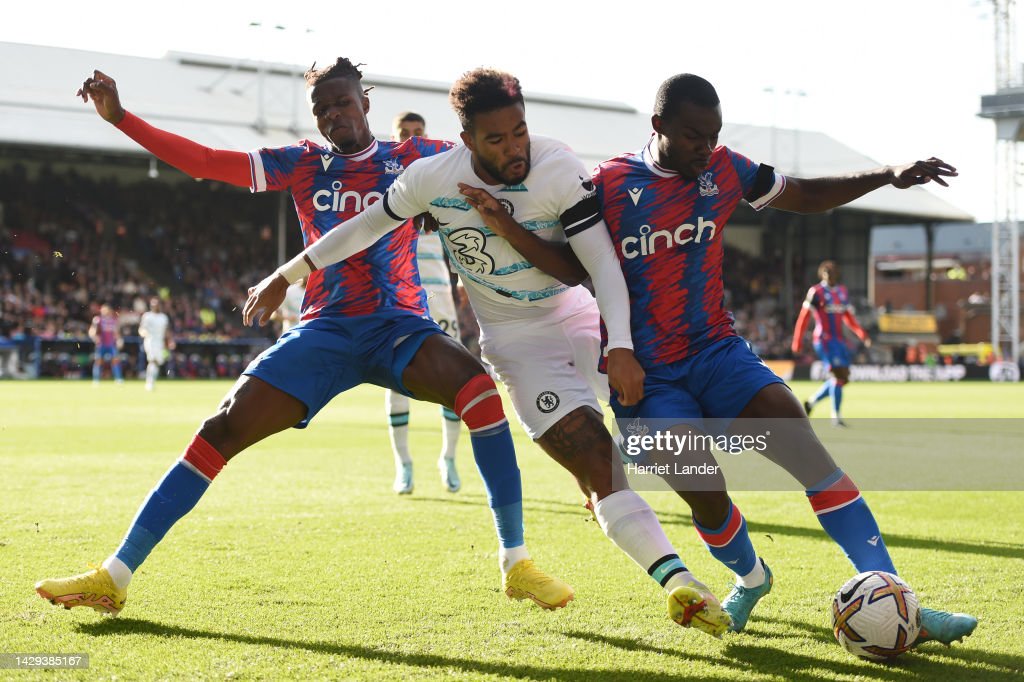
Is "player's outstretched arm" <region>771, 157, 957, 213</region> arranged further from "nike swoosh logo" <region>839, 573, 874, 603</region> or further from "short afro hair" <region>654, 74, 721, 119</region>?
"nike swoosh logo" <region>839, 573, 874, 603</region>

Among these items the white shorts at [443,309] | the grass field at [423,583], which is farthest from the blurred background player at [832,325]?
the white shorts at [443,309]

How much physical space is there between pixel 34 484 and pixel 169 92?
1171 inches

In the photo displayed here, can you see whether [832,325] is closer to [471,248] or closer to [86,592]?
[471,248]

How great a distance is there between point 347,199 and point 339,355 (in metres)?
0.78

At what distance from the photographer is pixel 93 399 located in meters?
19.8

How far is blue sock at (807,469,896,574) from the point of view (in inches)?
155

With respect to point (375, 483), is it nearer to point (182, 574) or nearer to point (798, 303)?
point (182, 574)

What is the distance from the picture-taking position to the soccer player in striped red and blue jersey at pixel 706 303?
3.98 metres

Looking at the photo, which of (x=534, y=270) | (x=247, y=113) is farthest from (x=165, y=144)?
(x=247, y=113)

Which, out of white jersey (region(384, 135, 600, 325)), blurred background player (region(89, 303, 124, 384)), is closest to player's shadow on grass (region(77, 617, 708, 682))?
white jersey (region(384, 135, 600, 325))

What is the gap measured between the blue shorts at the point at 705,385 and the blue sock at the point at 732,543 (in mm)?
421

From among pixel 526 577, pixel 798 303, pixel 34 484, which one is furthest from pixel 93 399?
pixel 798 303

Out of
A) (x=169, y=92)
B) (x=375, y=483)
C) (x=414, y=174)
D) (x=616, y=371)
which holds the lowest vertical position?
(x=375, y=483)

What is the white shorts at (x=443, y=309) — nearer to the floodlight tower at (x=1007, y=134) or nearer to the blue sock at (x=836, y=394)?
the blue sock at (x=836, y=394)
